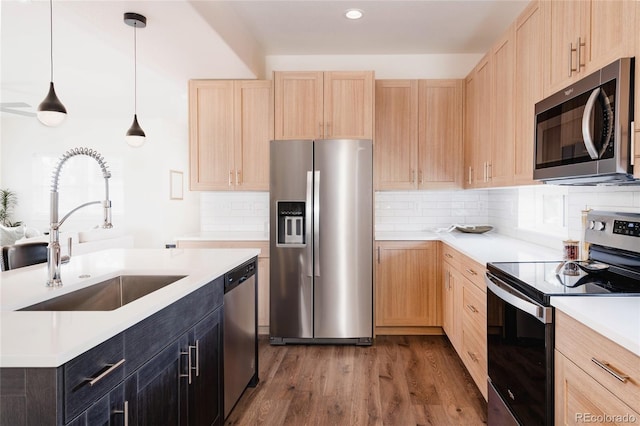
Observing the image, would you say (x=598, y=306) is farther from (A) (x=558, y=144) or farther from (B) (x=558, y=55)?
(B) (x=558, y=55)

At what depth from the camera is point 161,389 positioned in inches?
55.1

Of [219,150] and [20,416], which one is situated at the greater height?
[219,150]

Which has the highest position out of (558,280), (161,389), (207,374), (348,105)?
(348,105)

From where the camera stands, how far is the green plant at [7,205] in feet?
23.9

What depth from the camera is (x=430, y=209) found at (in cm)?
402

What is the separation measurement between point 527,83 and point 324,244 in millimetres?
1864

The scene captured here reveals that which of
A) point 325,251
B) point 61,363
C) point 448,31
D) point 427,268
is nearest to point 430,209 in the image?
point 427,268

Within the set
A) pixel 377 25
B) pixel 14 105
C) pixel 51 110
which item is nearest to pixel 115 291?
pixel 51 110

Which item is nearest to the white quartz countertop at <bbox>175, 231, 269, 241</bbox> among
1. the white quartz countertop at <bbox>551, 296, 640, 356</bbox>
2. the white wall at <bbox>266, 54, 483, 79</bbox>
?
the white wall at <bbox>266, 54, 483, 79</bbox>

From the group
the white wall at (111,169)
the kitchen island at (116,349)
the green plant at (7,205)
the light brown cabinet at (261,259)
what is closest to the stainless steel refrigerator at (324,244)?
the light brown cabinet at (261,259)

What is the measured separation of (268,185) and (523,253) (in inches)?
87.8

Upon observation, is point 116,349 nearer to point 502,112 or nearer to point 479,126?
point 502,112

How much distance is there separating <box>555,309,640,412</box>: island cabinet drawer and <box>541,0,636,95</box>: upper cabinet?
99 centimetres

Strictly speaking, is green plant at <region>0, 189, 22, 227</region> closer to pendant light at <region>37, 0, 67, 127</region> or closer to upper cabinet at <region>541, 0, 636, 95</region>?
pendant light at <region>37, 0, 67, 127</region>
